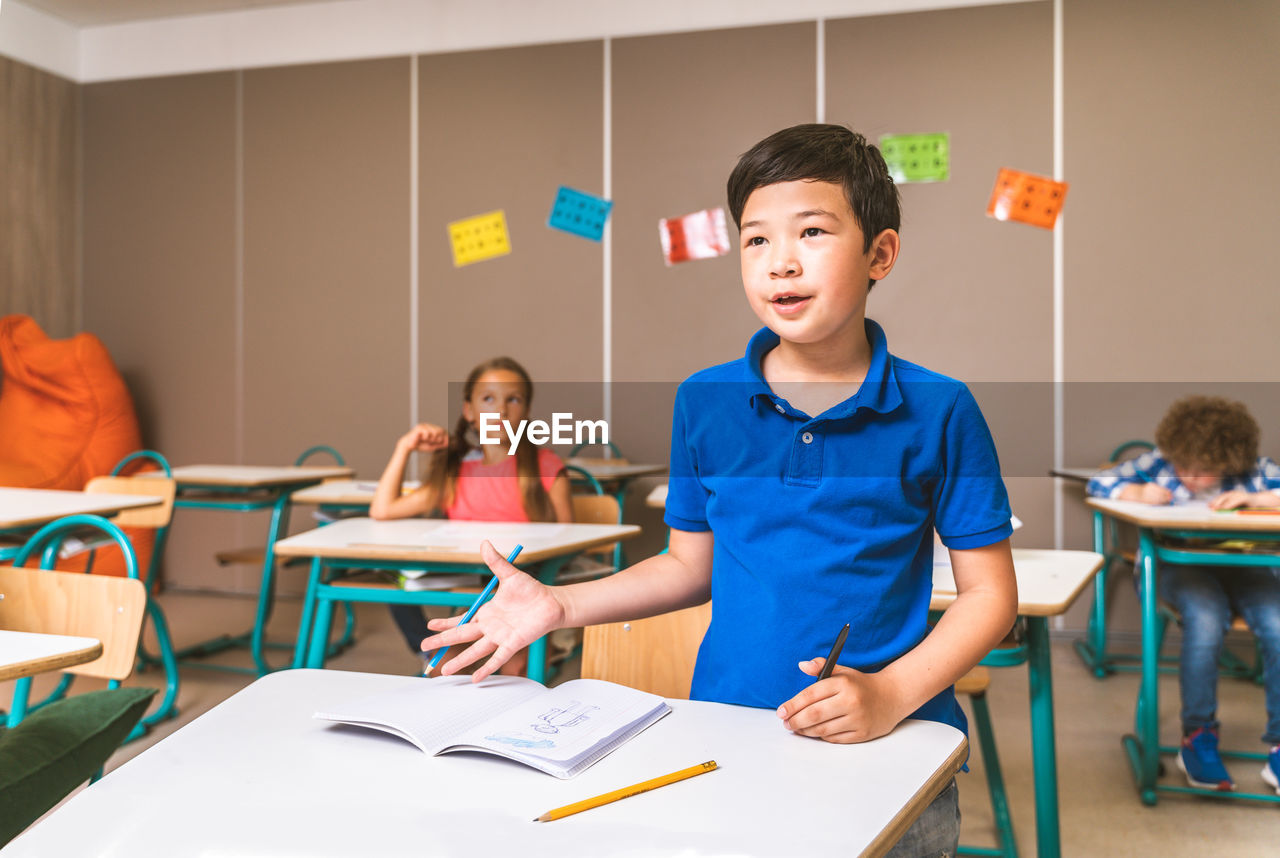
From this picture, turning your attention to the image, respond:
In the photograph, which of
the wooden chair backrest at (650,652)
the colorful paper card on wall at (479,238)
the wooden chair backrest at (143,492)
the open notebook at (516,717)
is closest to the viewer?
the open notebook at (516,717)

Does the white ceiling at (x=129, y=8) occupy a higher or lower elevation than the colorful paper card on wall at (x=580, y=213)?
higher

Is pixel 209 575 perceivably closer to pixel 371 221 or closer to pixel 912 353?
pixel 371 221

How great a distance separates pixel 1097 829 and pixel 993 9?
3.23 m

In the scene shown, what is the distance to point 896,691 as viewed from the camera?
783 mm

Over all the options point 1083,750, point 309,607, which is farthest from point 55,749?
point 1083,750

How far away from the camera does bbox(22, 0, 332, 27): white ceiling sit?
15.1ft

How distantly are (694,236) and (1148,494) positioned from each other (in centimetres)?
221

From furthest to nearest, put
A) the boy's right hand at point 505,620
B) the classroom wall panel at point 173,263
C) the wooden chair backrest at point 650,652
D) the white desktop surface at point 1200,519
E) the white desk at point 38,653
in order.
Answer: the classroom wall panel at point 173,263
the white desktop surface at point 1200,519
the wooden chair backrest at point 650,652
the white desk at point 38,653
the boy's right hand at point 505,620

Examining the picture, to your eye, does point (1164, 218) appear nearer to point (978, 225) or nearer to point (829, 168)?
point (978, 225)

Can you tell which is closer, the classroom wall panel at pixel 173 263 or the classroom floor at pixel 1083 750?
the classroom floor at pixel 1083 750

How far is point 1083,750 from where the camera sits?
101 inches

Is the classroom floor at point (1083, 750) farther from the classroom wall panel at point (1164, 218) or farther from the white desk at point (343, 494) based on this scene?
the classroom wall panel at point (1164, 218)

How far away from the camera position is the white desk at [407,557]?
1.92m

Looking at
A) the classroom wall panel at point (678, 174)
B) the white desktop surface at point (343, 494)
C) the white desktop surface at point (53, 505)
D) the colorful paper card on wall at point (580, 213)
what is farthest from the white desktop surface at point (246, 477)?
the colorful paper card on wall at point (580, 213)
